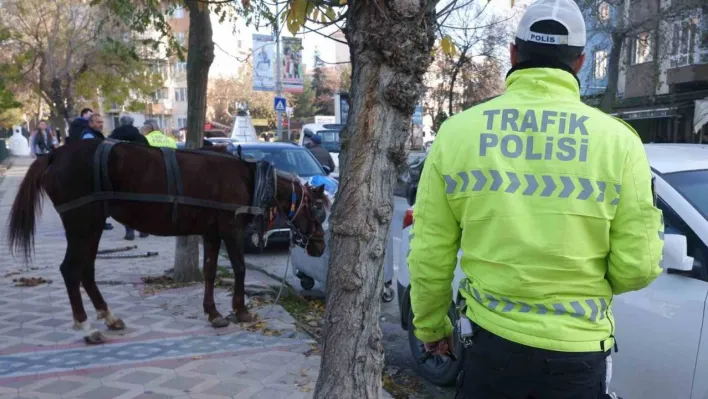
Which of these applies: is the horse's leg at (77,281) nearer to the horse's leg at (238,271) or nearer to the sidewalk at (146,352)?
the sidewalk at (146,352)

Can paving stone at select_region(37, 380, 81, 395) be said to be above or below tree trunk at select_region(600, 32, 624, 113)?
below

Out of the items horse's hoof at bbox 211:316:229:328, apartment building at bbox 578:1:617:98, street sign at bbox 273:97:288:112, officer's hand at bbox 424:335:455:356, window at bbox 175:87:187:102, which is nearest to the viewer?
officer's hand at bbox 424:335:455:356

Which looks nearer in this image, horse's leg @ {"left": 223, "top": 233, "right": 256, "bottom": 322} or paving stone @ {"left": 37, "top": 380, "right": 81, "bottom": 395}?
paving stone @ {"left": 37, "top": 380, "right": 81, "bottom": 395}

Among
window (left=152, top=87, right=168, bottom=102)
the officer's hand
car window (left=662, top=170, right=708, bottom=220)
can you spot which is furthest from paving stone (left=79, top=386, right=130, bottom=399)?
window (left=152, top=87, right=168, bottom=102)

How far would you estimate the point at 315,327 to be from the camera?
6199 millimetres

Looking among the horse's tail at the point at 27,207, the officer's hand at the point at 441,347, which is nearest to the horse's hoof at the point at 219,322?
the horse's tail at the point at 27,207

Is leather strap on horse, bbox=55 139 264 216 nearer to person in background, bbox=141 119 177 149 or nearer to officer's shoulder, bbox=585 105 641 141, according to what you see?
officer's shoulder, bbox=585 105 641 141

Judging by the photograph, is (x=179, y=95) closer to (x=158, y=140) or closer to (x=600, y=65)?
(x=600, y=65)

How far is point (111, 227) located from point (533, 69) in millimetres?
11765

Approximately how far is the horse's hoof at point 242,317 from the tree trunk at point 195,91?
1638 millimetres

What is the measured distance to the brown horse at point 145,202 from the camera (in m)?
5.32

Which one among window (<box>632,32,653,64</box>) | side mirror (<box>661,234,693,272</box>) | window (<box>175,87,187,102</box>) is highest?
window (<box>175,87,187,102</box>)

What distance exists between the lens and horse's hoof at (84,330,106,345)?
5.33 metres

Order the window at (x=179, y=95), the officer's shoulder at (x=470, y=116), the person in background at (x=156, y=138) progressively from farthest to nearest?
the window at (x=179, y=95)
the person in background at (x=156, y=138)
the officer's shoulder at (x=470, y=116)
